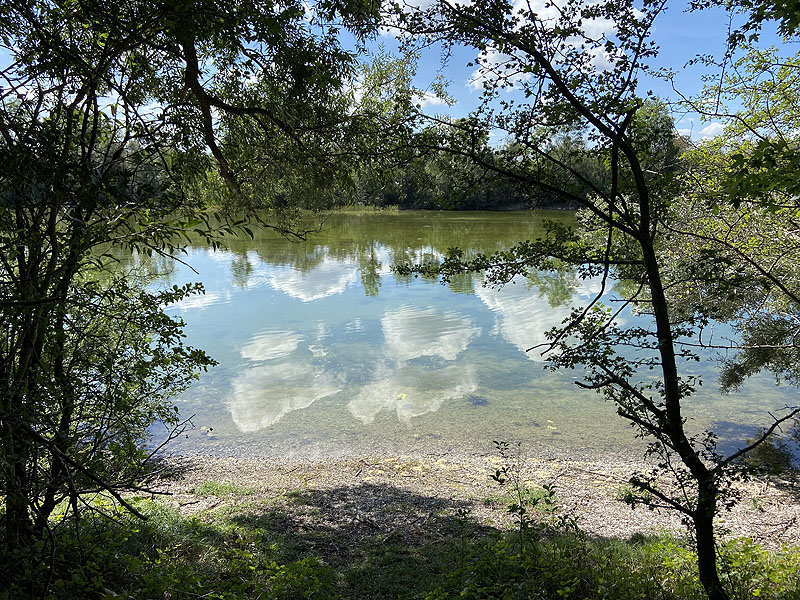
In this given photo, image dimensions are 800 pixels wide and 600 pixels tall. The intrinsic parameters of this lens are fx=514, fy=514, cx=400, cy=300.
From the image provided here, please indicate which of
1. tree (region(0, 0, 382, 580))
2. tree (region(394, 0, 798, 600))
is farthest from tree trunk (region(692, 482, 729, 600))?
tree (region(0, 0, 382, 580))

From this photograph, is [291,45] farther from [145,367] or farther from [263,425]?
[263,425]

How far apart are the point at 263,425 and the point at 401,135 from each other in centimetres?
684

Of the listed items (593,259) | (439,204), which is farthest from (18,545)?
(593,259)

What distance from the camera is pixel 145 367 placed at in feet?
9.82

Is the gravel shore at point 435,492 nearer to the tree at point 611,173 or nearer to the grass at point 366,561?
the grass at point 366,561

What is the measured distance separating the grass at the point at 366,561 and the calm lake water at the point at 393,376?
144 cm

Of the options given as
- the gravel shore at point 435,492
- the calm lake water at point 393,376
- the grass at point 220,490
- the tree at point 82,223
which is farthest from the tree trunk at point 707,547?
the grass at point 220,490

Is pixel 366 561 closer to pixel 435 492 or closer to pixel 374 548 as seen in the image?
pixel 374 548

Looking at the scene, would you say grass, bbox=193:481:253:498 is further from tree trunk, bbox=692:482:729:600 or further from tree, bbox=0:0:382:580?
tree trunk, bbox=692:482:729:600

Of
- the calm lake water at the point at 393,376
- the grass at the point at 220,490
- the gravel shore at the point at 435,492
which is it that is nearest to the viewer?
the gravel shore at the point at 435,492

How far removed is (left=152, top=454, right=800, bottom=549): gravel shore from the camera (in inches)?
205

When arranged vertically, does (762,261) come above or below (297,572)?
above

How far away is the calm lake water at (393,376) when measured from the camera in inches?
323

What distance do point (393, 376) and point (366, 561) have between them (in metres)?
6.35
